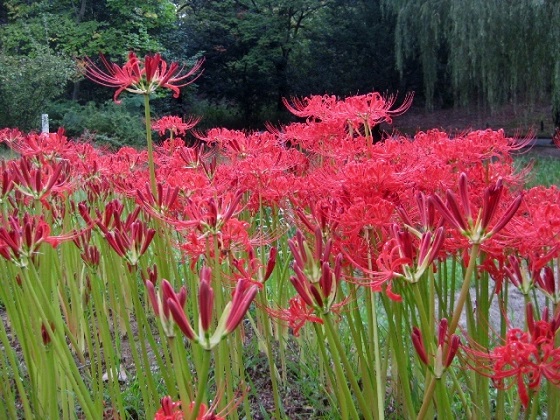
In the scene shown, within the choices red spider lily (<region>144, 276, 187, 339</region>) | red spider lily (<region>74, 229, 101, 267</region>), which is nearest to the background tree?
red spider lily (<region>74, 229, 101, 267</region>)

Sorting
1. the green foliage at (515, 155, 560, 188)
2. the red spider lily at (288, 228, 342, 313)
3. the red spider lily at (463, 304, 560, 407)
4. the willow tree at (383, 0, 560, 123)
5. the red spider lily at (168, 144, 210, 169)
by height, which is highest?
the willow tree at (383, 0, 560, 123)

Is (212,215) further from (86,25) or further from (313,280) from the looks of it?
(86,25)

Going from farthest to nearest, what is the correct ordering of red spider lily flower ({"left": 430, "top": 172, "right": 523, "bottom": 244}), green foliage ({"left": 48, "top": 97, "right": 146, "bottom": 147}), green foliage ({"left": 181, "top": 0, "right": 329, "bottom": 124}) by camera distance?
green foliage ({"left": 181, "top": 0, "right": 329, "bottom": 124}) → green foliage ({"left": 48, "top": 97, "right": 146, "bottom": 147}) → red spider lily flower ({"left": 430, "top": 172, "right": 523, "bottom": 244})

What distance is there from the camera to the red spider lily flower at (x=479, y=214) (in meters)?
0.97

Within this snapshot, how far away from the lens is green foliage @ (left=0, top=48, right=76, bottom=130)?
13477mm

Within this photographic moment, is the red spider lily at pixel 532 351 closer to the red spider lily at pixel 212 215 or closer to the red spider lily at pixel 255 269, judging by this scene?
the red spider lily at pixel 255 269

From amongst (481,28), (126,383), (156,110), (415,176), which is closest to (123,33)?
(156,110)

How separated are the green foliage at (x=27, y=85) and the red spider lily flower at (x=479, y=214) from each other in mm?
13773

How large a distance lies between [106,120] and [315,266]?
1371cm

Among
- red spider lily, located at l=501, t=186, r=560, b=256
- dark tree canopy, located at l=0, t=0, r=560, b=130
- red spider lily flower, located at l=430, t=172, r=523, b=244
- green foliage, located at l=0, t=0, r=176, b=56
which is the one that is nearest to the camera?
red spider lily flower, located at l=430, t=172, r=523, b=244

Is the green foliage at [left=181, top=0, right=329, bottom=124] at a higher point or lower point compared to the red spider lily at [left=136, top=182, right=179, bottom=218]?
higher

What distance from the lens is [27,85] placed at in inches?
535

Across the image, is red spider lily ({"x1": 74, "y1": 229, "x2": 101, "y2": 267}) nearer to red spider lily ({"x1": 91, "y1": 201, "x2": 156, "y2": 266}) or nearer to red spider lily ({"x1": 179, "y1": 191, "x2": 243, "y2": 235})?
red spider lily ({"x1": 91, "y1": 201, "x2": 156, "y2": 266})

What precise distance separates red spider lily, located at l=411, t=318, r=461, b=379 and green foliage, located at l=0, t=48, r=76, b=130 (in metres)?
13.8
